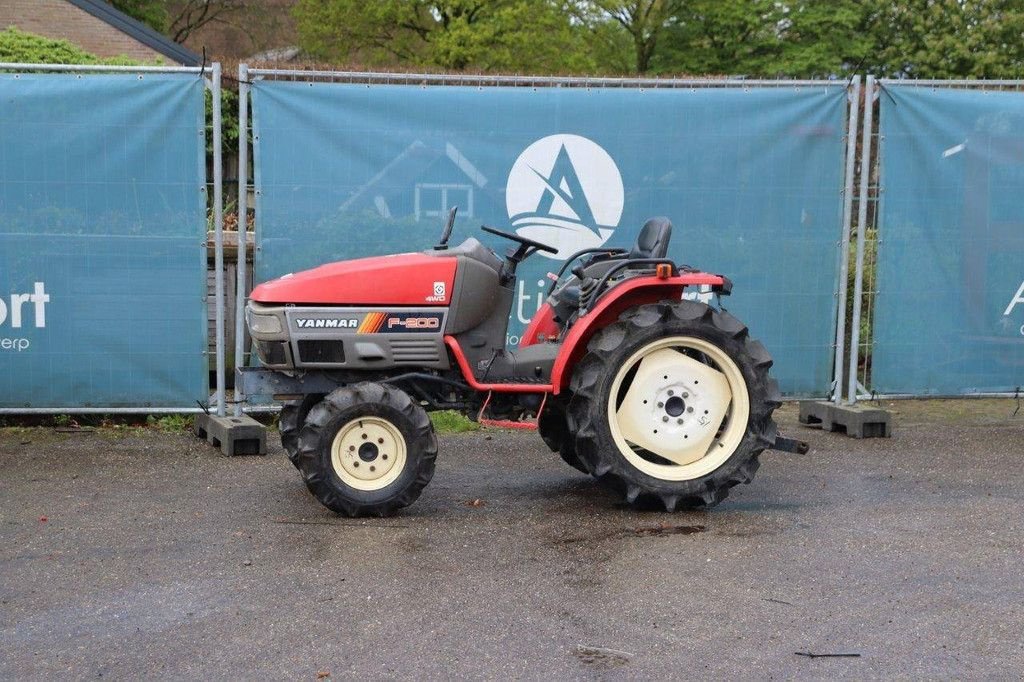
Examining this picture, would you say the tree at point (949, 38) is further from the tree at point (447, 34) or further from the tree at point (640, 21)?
the tree at point (447, 34)

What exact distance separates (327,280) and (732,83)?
147 inches

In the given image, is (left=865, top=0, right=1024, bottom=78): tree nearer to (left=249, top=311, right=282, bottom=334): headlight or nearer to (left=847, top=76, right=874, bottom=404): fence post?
(left=847, top=76, right=874, bottom=404): fence post

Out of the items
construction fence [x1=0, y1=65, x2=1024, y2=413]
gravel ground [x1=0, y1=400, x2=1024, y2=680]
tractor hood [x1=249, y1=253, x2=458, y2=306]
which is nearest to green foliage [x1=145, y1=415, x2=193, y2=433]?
construction fence [x1=0, y1=65, x2=1024, y2=413]

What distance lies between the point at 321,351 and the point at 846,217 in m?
4.16

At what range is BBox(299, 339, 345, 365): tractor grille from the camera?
259 inches

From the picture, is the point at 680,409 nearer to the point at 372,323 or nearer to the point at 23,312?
the point at 372,323

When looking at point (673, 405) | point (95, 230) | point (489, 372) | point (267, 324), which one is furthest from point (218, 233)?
point (673, 405)

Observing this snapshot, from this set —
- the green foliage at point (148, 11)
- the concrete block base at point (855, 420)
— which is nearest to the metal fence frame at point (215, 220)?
the concrete block base at point (855, 420)

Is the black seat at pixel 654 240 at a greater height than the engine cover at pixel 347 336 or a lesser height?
greater

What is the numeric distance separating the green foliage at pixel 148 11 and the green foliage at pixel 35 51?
738 inches

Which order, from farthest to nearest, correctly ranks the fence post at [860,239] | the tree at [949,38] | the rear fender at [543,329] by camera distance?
the tree at [949,38] → the fence post at [860,239] → the rear fender at [543,329]

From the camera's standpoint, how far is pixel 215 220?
8547mm

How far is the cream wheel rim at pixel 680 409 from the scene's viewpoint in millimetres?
6641

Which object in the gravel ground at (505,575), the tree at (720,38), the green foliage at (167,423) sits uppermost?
the tree at (720,38)
